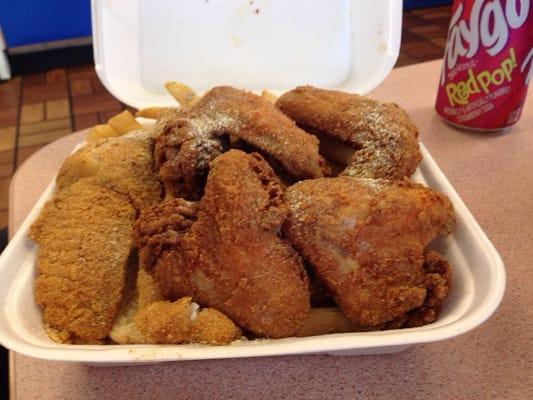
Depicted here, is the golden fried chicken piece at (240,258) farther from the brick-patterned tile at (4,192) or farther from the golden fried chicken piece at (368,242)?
the brick-patterned tile at (4,192)

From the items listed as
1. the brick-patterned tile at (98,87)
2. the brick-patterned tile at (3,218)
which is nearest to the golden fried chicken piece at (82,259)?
the brick-patterned tile at (3,218)

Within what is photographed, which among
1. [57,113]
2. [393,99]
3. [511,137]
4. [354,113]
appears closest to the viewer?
[354,113]

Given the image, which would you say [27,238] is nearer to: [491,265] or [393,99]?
[491,265]

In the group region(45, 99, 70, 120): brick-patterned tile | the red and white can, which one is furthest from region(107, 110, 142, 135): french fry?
region(45, 99, 70, 120): brick-patterned tile

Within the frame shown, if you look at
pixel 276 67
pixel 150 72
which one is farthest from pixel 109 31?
pixel 276 67

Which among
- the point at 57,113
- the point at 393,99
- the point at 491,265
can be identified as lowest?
the point at 57,113

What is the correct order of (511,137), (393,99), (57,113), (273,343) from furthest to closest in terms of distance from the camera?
(57,113) < (393,99) < (511,137) < (273,343)
